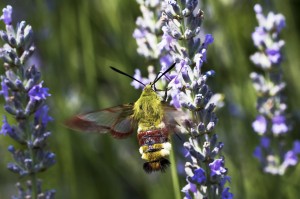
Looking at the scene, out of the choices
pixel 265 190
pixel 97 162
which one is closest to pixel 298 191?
pixel 265 190

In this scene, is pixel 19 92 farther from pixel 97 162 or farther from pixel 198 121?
pixel 97 162

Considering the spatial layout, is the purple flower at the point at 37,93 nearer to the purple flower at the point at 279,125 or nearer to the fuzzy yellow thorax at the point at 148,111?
the fuzzy yellow thorax at the point at 148,111

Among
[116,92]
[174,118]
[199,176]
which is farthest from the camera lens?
[116,92]

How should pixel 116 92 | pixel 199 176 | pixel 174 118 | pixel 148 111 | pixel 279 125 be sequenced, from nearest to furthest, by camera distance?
pixel 199 176 → pixel 174 118 → pixel 148 111 → pixel 279 125 → pixel 116 92

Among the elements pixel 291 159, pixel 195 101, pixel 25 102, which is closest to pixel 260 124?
pixel 291 159

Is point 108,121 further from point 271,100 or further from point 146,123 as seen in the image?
point 271,100

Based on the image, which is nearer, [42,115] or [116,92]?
[42,115]
